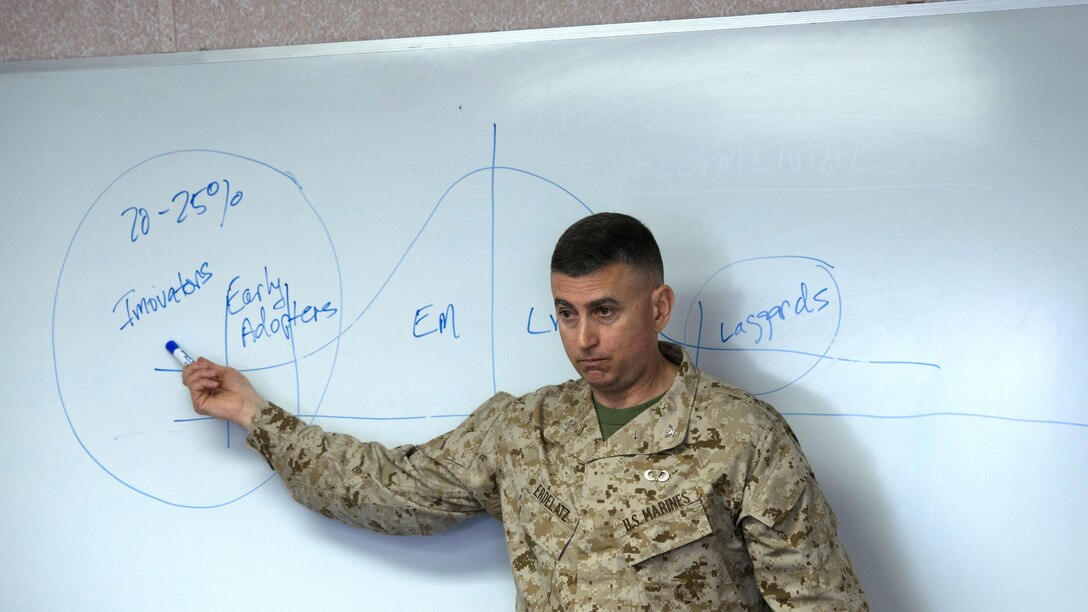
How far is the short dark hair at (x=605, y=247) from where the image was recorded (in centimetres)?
141

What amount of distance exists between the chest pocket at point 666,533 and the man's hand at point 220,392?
0.68 meters

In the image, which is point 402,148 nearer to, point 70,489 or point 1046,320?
point 70,489

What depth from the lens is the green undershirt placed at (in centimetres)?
148

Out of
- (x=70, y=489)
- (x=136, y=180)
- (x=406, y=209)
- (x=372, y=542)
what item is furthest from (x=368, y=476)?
(x=136, y=180)

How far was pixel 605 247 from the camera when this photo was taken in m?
1.41

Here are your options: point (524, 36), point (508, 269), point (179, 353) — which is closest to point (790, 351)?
point (508, 269)

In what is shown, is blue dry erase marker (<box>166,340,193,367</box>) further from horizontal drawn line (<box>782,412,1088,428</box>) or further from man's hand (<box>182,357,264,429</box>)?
horizontal drawn line (<box>782,412,1088,428</box>)

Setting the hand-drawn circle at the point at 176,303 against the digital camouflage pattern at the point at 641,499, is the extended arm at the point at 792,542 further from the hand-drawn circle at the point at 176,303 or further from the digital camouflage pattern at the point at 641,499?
the hand-drawn circle at the point at 176,303

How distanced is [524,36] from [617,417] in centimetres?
68

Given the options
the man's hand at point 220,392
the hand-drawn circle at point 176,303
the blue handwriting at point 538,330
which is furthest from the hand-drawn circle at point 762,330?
the man's hand at point 220,392

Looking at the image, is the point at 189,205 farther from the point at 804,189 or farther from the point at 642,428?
the point at 804,189

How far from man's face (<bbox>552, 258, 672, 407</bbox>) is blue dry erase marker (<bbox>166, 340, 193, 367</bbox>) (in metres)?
0.71

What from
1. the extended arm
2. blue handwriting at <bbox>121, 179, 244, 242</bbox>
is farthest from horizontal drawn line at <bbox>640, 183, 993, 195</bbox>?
blue handwriting at <bbox>121, 179, 244, 242</bbox>

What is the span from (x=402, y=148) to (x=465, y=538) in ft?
2.23
